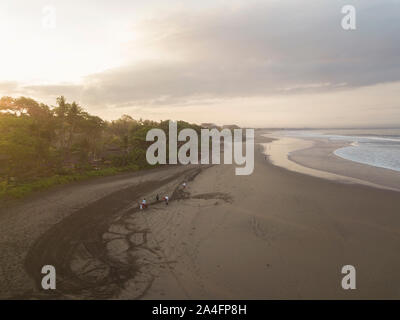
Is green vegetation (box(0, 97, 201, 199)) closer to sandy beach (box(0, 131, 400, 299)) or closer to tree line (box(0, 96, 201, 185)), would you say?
tree line (box(0, 96, 201, 185))

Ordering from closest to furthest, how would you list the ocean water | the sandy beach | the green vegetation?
1. the sandy beach
2. the green vegetation
3. the ocean water

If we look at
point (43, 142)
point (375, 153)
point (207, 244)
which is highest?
point (43, 142)

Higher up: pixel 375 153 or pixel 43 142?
pixel 43 142

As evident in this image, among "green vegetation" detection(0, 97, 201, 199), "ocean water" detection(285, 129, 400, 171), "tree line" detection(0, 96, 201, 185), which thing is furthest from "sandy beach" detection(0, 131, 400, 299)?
"ocean water" detection(285, 129, 400, 171)

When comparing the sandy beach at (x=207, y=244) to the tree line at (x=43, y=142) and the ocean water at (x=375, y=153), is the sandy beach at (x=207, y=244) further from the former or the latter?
the ocean water at (x=375, y=153)

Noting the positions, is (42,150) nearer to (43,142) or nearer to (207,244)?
(43,142)

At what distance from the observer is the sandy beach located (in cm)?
689

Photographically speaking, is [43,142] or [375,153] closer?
[43,142]

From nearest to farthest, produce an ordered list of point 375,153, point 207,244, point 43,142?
point 207,244 < point 43,142 < point 375,153

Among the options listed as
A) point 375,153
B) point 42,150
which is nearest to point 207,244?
point 42,150

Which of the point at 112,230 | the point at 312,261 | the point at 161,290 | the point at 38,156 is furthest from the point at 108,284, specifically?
the point at 38,156

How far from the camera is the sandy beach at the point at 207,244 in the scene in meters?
6.89

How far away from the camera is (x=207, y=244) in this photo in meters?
9.55

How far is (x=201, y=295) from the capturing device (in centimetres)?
667
